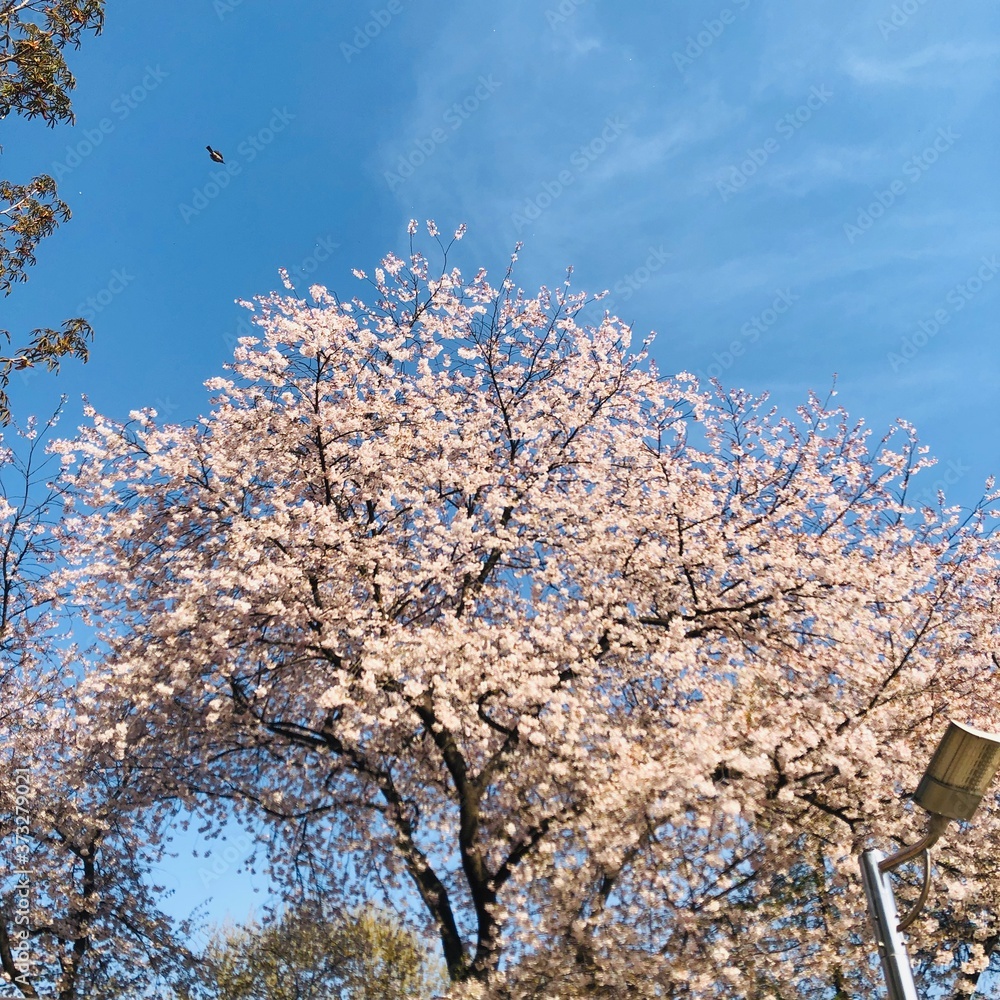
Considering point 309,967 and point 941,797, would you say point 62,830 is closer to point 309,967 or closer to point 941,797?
point 309,967

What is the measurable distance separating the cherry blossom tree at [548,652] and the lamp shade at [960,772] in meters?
3.76

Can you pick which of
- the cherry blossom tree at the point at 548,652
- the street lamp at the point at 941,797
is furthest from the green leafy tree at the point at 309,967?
the street lamp at the point at 941,797

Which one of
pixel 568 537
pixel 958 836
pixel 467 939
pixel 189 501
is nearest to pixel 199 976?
pixel 467 939

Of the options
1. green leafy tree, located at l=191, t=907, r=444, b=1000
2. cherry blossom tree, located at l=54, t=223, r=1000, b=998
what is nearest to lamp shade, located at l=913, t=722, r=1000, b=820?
cherry blossom tree, located at l=54, t=223, r=1000, b=998

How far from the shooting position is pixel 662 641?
11453mm

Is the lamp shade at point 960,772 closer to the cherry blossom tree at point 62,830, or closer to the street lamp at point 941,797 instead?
the street lamp at point 941,797

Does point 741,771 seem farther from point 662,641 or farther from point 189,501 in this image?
point 189,501

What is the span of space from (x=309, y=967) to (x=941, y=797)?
14.1 meters

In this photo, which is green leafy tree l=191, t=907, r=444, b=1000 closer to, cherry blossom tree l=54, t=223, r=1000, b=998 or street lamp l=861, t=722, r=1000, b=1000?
cherry blossom tree l=54, t=223, r=1000, b=998

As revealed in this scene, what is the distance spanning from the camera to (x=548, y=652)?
11.7m

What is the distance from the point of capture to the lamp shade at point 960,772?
16.4ft

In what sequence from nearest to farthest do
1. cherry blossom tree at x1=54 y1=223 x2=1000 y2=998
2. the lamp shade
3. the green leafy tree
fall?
1. the lamp shade
2. cherry blossom tree at x1=54 y1=223 x2=1000 y2=998
3. the green leafy tree

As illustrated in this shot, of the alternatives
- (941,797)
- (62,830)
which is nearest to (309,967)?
(62,830)

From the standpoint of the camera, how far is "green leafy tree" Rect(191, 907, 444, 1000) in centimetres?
1372
